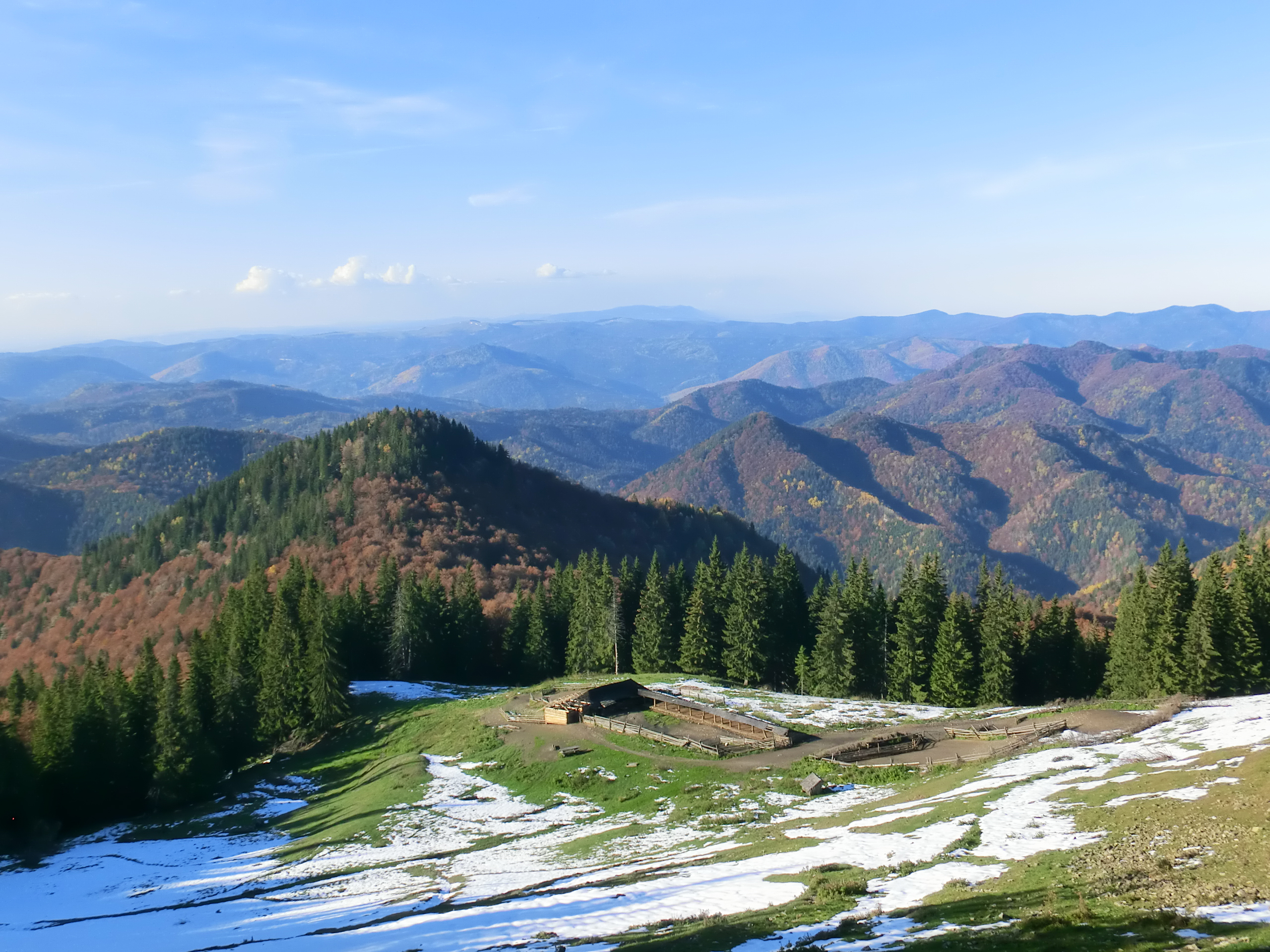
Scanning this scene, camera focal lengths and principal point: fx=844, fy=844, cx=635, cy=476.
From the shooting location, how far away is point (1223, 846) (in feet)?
85.2

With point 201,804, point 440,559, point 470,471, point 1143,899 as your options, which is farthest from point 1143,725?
point 470,471

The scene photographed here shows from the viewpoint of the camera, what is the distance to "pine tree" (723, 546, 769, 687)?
8844 cm

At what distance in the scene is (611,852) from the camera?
128 ft

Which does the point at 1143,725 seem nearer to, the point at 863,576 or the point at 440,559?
the point at 863,576

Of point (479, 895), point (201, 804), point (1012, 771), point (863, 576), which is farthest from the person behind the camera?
point (863, 576)

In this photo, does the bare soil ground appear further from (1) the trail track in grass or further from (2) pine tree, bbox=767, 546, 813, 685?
(2) pine tree, bbox=767, 546, 813, 685

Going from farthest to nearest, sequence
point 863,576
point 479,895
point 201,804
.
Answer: point 863,576 → point 201,804 → point 479,895

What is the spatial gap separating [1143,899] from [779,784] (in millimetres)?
26516

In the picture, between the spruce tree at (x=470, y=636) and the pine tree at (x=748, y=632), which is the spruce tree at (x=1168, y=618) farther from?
the spruce tree at (x=470, y=636)

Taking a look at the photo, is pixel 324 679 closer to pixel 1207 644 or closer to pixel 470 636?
pixel 470 636

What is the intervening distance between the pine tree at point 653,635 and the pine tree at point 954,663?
28.5 metres

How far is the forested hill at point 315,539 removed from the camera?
14925 cm

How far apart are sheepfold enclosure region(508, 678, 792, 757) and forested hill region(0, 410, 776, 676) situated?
6394 cm

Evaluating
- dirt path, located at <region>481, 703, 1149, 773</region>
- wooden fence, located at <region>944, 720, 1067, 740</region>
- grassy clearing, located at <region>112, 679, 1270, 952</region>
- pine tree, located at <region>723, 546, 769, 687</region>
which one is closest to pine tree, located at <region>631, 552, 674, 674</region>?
pine tree, located at <region>723, 546, 769, 687</region>
